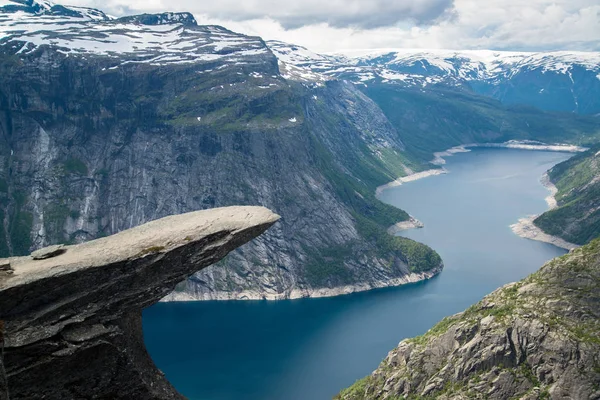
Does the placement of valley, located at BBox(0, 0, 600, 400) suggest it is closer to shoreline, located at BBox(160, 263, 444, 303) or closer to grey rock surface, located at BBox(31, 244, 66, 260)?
shoreline, located at BBox(160, 263, 444, 303)

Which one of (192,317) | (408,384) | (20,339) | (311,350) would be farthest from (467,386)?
(192,317)

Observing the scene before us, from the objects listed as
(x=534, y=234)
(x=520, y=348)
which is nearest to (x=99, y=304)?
(x=520, y=348)

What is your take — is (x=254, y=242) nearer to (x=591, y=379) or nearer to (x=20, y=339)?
(x=591, y=379)

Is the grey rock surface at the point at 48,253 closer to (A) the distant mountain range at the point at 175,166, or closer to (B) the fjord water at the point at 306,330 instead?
(B) the fjord water at the point at 306,330

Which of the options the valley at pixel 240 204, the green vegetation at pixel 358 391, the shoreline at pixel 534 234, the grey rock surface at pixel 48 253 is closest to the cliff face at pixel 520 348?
the valley at pixel 240 204

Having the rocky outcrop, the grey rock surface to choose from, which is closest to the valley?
the rocky outcrop

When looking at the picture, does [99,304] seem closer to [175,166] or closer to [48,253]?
[48,253]
